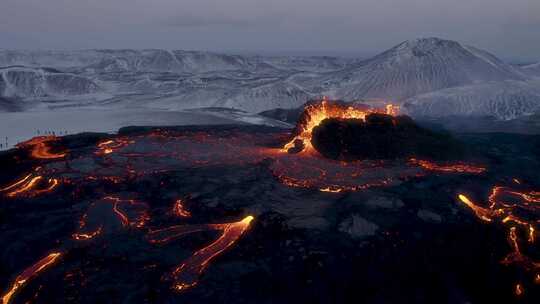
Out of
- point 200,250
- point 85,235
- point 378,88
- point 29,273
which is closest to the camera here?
point 29,273

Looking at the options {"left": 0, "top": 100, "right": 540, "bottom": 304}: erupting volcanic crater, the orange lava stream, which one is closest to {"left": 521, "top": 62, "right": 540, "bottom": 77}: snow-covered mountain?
{"left": 0, "top": 100, "right": 540, "bottom": 304}: erupting volcanic crater

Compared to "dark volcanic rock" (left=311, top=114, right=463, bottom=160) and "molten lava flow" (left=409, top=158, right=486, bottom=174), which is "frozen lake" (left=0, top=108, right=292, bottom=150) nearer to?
"dark volcanic rock" (left=311, top=114, right=463, bottom=160)

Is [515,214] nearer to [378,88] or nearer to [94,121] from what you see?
[94,121]

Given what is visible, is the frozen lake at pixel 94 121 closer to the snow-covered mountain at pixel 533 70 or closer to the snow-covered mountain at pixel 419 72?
the snow-covered mountain at pixel 419 72

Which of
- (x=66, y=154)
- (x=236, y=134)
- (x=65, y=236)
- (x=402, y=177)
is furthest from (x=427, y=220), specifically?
(x=66, y=154)

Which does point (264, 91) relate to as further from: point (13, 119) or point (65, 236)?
point (65, 236)

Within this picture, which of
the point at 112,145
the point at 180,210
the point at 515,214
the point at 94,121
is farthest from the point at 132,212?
the point at 94,121
